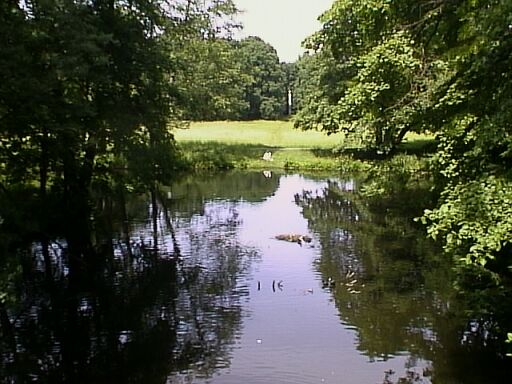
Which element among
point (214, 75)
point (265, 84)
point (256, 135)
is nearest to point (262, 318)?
point (214, 75)

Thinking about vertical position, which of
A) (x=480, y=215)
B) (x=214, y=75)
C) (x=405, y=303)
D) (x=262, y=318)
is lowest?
(x=262, y=318)

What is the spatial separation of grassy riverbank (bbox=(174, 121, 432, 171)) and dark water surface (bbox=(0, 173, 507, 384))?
1147 centimetres

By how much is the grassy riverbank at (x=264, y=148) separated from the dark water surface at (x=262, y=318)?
452 inches

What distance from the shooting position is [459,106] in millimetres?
10828

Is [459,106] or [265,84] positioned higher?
[265,84]

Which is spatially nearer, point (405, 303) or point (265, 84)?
point (405, 303)

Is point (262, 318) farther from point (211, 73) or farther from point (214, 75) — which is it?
point (214, 75)

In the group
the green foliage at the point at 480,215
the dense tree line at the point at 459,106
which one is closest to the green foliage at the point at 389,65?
the dense tree line at the point at 459,106

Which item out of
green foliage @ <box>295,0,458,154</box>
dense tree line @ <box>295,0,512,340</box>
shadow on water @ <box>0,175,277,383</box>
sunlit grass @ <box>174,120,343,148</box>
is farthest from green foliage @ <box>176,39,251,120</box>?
dense tree line @ <box>295,0,512,340</box>

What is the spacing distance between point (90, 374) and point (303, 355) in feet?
11.7

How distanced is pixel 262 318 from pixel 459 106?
5735 mm

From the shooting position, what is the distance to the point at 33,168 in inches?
645

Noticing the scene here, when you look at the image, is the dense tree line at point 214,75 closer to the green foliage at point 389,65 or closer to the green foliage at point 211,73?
the green foliage at point 211,73

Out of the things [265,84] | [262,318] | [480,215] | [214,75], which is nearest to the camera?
[480,215]
